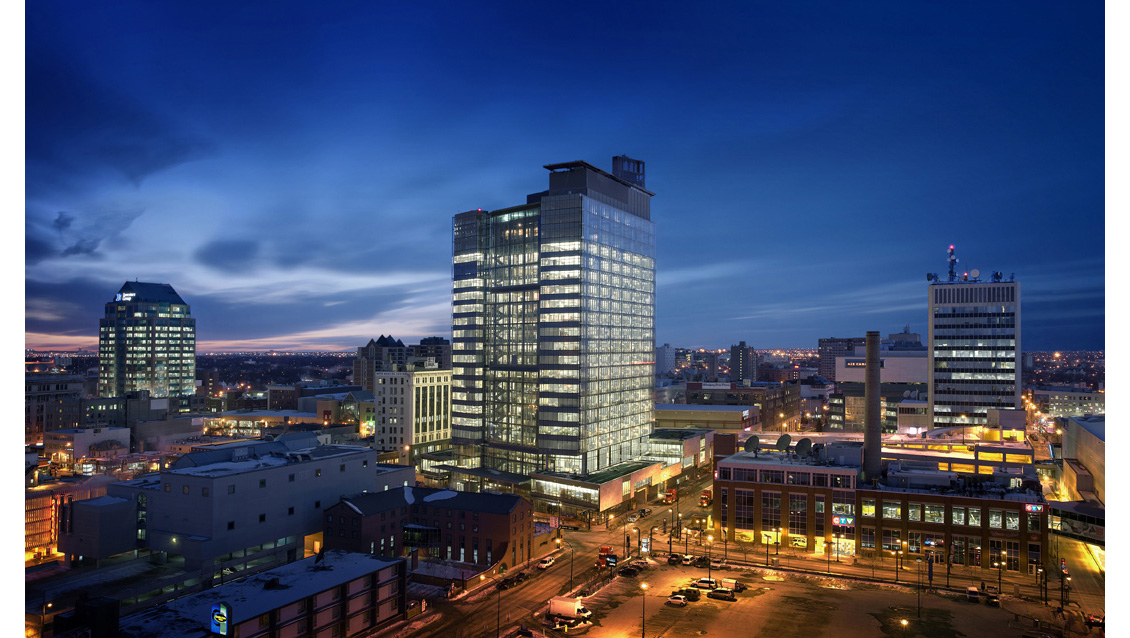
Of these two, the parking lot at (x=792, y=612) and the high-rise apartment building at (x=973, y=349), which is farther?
the high-rise apartment building at (x=973, y=349)

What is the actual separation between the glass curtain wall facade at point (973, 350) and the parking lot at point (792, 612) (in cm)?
7849

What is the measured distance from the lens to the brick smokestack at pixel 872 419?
2980 inches

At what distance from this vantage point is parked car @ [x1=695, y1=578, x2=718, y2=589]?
180ft

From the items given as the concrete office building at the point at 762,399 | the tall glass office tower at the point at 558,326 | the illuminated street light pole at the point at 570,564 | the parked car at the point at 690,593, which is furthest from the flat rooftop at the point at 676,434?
the parked car at the point at 690,593

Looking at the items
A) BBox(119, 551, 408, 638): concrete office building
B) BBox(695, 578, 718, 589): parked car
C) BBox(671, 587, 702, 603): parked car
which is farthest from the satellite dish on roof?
BBox(119, 551, 408, 638): concrete office building

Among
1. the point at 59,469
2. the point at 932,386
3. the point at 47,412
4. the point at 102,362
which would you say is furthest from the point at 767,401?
the point at 102,362

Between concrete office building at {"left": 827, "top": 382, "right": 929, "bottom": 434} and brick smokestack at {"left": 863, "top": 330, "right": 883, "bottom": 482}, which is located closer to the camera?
brick smokestack at {"left": 863, "top": 330, "right": 883, "bottom": 482}

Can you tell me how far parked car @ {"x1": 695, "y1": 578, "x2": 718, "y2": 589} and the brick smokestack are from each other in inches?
1107

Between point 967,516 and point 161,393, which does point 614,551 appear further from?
point 161,393

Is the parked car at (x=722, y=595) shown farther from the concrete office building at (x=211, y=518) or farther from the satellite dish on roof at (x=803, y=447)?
the concrete office building at (x=211, y=518)

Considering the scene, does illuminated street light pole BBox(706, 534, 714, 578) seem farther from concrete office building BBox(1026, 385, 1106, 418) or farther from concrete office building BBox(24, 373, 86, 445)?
concrete office building BBox(1026, 385, 1106, 418)

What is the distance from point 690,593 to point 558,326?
148 feet

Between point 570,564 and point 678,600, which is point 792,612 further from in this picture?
point 570,564
